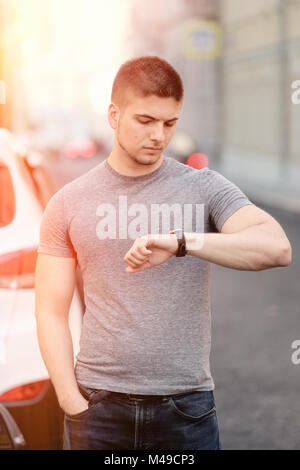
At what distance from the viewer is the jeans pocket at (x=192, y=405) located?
92.0 inches

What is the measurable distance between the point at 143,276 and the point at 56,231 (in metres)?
0.30

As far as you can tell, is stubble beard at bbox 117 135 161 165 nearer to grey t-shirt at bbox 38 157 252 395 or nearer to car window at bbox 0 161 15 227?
grey t-shirt at bbox 38 157 252 395

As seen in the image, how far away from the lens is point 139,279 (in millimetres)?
2250

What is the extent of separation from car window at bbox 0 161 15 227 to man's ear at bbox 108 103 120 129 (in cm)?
139

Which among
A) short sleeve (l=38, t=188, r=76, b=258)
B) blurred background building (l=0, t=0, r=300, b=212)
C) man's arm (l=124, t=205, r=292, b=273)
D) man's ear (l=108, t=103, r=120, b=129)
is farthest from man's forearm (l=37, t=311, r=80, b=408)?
blurred background building (l=0, t=0, r=300, b=212)

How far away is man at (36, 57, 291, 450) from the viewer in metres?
2.20

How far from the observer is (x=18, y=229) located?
3.43m

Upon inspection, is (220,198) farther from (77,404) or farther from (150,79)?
(77,404)

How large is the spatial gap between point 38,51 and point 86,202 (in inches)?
2179

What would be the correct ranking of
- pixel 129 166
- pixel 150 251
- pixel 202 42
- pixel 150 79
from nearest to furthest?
pixel 150 251 → pixel 150 79 → pixel 129 166 → pixel 202 42

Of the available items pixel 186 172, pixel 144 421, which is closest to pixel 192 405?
pixel 144 421

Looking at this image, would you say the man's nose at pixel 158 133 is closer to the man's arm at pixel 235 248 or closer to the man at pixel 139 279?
the man at pixel 139 279

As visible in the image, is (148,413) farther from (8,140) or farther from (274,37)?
(274,37)

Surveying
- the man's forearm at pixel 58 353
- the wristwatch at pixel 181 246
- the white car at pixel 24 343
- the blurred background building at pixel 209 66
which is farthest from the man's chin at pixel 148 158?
the blurred background building at pixel 209 66
